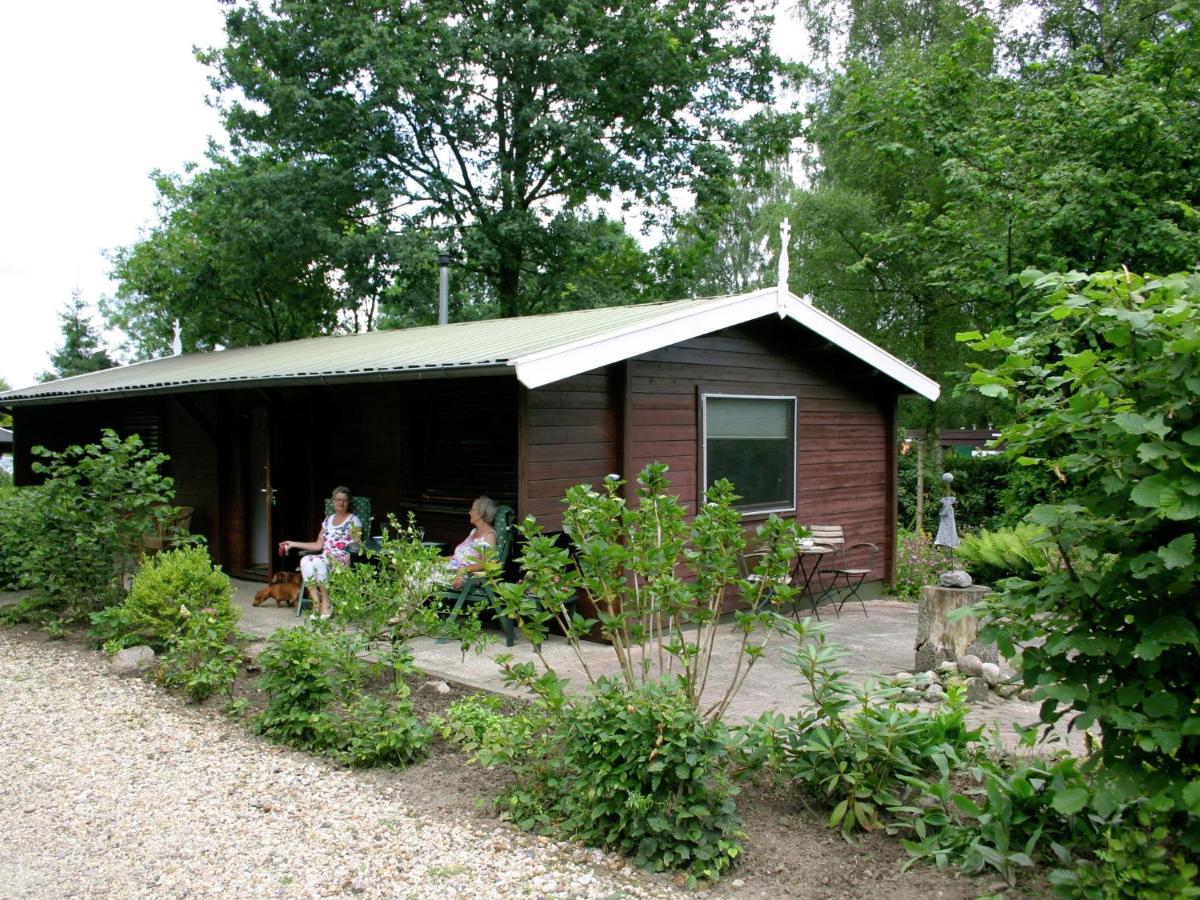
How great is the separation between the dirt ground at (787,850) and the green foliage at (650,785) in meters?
0.12

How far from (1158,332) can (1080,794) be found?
1325mm

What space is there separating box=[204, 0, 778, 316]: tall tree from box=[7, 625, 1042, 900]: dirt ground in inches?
606

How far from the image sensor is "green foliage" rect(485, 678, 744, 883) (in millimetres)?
3297

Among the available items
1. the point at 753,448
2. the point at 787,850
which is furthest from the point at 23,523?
the point at 787,850

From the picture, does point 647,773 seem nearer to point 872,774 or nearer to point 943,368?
point 872,774

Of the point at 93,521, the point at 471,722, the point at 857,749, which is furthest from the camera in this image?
the point at 93,521

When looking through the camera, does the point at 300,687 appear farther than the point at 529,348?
No

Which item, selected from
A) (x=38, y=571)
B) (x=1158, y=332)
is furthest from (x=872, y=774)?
(x=38, y=571)

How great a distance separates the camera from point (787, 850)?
11.0 feet

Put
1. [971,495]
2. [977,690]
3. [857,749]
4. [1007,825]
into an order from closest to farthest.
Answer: [1007,825] < [857,749] < [977,690] < [971,495]

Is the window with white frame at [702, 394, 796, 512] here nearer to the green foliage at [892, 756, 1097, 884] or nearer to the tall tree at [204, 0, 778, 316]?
the green foliage at [892, 756, 1097, 884]

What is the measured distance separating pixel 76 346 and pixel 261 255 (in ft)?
92.4

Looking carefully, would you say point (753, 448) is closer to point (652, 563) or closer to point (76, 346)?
point (652, 563)

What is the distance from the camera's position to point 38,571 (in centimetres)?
750
